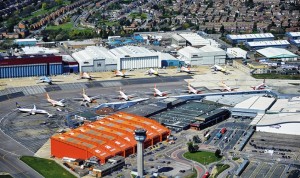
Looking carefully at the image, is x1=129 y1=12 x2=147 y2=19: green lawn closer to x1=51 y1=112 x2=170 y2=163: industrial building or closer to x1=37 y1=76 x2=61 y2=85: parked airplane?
x1=37 y1=76 x2=61 y2=85: parked airplane

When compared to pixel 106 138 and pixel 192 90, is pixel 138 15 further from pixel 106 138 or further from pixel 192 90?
pixel 106 138

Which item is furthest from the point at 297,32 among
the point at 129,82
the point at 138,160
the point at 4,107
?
the point at 138,160

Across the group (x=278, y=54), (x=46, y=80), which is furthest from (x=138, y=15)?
(x=46, y=80)

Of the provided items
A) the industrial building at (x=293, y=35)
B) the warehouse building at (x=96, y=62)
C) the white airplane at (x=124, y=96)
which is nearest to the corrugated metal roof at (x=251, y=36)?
the industrial building at (x=293, y=35)

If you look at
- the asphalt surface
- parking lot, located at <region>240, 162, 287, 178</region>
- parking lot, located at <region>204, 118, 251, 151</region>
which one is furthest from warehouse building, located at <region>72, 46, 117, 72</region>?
parking lot, located at <region>240, 162, 287, 178</region>

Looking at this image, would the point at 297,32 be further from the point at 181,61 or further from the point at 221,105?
the point at 221,105

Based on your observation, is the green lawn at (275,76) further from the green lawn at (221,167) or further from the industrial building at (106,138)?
the green lawn at (221,167)
